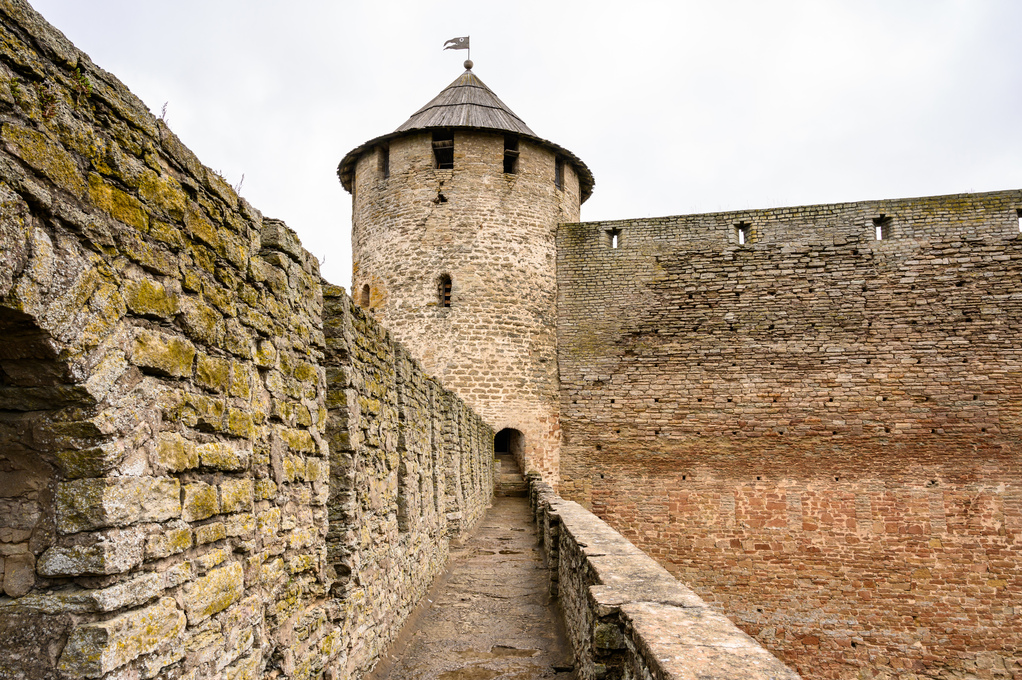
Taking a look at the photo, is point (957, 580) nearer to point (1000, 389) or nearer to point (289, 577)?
point (1000, 389)

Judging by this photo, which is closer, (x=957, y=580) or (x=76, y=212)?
(x=76, y=212)

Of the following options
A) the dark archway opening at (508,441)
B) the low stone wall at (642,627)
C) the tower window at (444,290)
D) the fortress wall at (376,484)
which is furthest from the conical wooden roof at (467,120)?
the low stone wall at (642,627)

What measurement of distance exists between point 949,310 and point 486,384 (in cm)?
910

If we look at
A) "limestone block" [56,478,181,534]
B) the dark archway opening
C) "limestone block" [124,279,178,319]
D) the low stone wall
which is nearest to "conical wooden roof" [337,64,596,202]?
the dark archway opening

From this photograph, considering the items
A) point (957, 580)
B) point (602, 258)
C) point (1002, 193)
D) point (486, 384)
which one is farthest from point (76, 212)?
point (1002, 193)

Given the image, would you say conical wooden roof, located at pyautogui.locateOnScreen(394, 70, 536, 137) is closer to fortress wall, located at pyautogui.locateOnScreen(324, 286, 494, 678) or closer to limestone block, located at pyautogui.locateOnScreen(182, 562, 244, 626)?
fortress wall, located at pyautogui.locateOnScreen(324, 286, 494, 678)

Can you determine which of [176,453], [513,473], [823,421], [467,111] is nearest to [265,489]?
[176,453]

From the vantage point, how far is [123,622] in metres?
1.77

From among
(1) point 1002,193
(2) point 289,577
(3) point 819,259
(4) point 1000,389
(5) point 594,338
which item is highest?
(1) point 1002,193

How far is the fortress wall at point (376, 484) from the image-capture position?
3637 mm

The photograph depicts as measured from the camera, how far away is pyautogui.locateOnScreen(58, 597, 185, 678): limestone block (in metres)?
1.69

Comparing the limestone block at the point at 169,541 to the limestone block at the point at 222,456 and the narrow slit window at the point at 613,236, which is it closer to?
the limestone block at the point at 222,456

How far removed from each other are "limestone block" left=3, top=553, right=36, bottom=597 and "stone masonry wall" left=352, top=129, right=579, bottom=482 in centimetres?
1234

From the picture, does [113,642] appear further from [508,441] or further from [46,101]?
[508,441]
